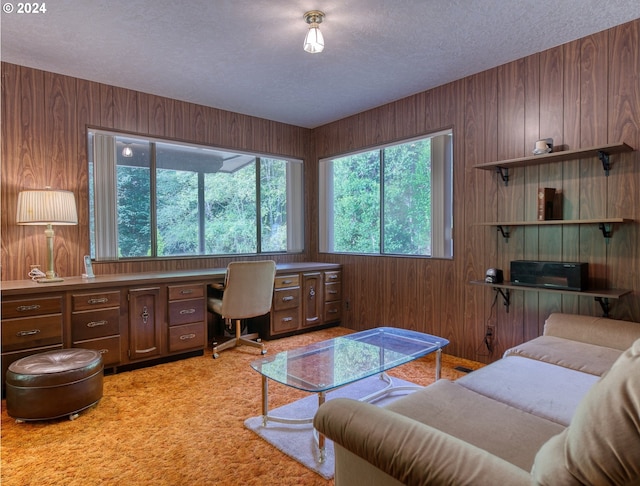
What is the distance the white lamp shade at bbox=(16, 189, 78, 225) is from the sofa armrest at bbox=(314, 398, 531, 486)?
2.76 m

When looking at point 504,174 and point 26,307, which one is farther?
point 504,174

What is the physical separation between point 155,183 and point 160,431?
2.51 m

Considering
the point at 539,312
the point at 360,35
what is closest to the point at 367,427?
the point at 539,312

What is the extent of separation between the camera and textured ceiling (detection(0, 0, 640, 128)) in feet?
7.64

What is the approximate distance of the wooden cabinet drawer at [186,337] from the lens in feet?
11.0

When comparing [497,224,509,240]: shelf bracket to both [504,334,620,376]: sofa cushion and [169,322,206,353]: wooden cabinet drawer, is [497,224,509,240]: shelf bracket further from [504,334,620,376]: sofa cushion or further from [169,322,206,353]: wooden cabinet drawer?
[169,322,206,353]: wooden cabinet drawer

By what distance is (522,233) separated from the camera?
3.01 m

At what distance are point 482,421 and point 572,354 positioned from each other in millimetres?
1006

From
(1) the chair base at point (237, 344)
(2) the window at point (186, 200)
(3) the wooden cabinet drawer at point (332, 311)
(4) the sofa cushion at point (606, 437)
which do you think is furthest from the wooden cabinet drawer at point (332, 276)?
(4) the sofa cushion at point (606, 437)

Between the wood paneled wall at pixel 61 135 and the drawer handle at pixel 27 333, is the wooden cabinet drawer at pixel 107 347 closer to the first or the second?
the drawer handle at pixel 27 333

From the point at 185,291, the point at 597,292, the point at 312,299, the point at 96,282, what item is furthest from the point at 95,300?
the point at 597,292

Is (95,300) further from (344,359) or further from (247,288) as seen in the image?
(344,359)

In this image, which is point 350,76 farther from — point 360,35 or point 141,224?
point 141,224

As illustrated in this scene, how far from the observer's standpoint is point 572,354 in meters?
2.06
